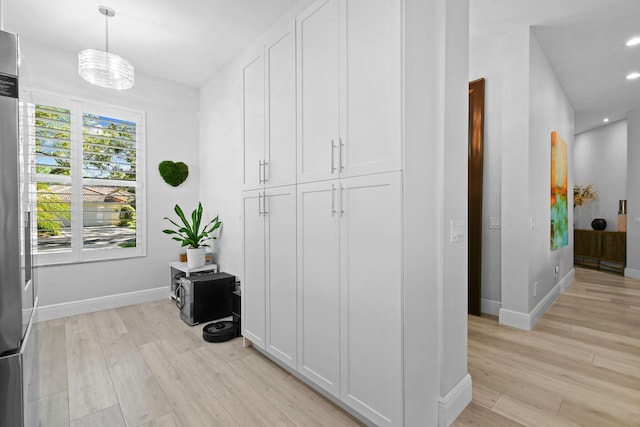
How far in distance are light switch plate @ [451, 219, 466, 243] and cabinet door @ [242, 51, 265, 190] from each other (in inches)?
56.0

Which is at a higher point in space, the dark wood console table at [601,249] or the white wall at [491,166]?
the white wall at [491,166]

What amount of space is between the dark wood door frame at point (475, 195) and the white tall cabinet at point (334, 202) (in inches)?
91.1

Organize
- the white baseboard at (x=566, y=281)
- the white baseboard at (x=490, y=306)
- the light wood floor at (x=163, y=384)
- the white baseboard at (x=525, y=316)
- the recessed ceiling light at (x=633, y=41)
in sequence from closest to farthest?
the light wood floor at (x=163, y=384)
the white baseboard at (x=525, y=316)
the recessed ceiling light at (x=633, y=41)
the white baseboard at (x=490, y=306)
the white baseboard at (x=566, y=281)

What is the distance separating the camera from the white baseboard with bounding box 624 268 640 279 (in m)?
5.09

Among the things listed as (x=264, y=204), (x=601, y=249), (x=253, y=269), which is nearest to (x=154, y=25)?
(x=264, y=204)

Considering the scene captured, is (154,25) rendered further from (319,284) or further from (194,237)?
(319,284)

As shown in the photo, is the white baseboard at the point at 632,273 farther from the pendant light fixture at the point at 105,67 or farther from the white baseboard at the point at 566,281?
the pendant light fixture at the point at 105,67

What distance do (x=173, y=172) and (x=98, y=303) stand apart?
1.75m

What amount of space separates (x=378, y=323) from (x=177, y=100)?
3999 millimetres

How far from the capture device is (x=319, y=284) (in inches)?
73.9

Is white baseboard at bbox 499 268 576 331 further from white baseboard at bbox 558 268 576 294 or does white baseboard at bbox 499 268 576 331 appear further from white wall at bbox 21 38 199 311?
white wall at bbox 21 38 199 311

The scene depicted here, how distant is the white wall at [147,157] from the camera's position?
10.7ft

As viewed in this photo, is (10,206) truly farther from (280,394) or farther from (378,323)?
(280,394)

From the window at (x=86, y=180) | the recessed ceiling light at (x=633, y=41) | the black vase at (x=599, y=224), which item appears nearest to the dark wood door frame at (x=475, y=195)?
the recessed ceiling light at (x=633, y=41)
